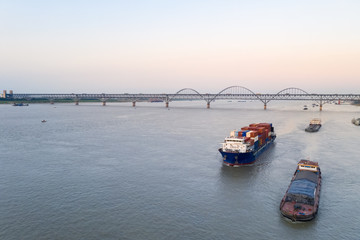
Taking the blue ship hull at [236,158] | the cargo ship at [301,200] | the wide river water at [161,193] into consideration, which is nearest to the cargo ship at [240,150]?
the blue ship hull at [236,158]

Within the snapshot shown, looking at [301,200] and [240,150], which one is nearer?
[301,200]

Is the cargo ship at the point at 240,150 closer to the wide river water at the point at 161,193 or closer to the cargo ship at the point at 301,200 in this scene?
the wide river water at the point at 161,193

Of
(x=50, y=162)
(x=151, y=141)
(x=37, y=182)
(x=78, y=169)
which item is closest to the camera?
(x=37, y=182)

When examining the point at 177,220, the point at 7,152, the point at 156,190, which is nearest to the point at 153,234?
the point at 177,220

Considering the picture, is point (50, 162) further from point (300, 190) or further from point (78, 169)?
point (300, 190)

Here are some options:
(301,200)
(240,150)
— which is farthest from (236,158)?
(301,200)

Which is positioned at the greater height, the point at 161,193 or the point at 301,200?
the point at 301,200

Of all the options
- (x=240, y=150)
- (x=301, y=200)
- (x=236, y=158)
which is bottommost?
(x=301, y=200)

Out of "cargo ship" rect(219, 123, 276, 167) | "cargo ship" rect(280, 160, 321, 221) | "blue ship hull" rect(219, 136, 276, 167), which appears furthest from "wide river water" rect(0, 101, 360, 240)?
"cargo ship" rect(219, 123, 276, 167)

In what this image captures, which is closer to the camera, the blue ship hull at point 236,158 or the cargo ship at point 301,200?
the cargo ship at point 301,200

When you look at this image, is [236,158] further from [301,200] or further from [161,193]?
[301,200]

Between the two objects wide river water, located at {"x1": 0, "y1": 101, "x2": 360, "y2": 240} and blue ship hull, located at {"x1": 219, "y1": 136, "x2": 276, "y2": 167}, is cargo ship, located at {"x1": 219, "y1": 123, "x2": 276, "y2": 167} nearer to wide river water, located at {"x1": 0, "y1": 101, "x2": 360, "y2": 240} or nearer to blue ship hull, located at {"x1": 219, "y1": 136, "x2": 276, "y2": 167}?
blue ship hull, located at {"x1": 219, "y1": 136, "x2": 276, "y2": 167}
